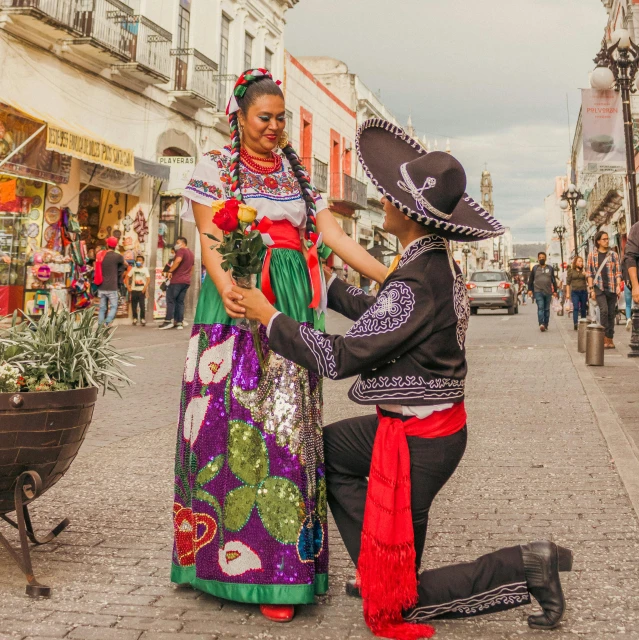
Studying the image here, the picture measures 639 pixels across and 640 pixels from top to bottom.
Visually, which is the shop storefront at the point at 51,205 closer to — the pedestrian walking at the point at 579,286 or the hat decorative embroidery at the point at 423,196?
the pedestrian walking at the point at 579,286

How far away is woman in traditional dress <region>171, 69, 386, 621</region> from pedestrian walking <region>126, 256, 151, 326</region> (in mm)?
15936

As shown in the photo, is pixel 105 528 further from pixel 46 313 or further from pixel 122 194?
pixel 122 194

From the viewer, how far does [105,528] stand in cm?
409

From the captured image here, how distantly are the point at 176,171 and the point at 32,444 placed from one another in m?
18.0

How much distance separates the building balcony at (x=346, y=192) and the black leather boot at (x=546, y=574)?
3527 cm

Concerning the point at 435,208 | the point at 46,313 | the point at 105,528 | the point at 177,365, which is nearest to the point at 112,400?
the point at 177,365

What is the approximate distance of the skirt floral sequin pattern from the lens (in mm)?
2912

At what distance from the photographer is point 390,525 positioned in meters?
2.68

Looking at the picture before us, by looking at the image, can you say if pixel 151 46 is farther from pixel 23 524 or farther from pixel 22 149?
pixel 23 524

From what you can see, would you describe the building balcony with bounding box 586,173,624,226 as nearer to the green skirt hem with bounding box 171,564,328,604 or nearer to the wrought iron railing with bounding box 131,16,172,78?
the wrought iron railing with bounding box 131,16,172,78

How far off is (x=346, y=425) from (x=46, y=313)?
4.64 ft

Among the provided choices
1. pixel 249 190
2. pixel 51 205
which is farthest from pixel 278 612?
pixel 51 205

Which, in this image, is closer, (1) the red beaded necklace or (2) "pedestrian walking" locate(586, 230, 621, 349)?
(1) the red beaded necklace

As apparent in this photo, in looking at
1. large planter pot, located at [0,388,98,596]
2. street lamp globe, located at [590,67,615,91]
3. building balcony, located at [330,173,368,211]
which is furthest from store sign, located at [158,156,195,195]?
large planter pot, located at [0,388,98,596]
